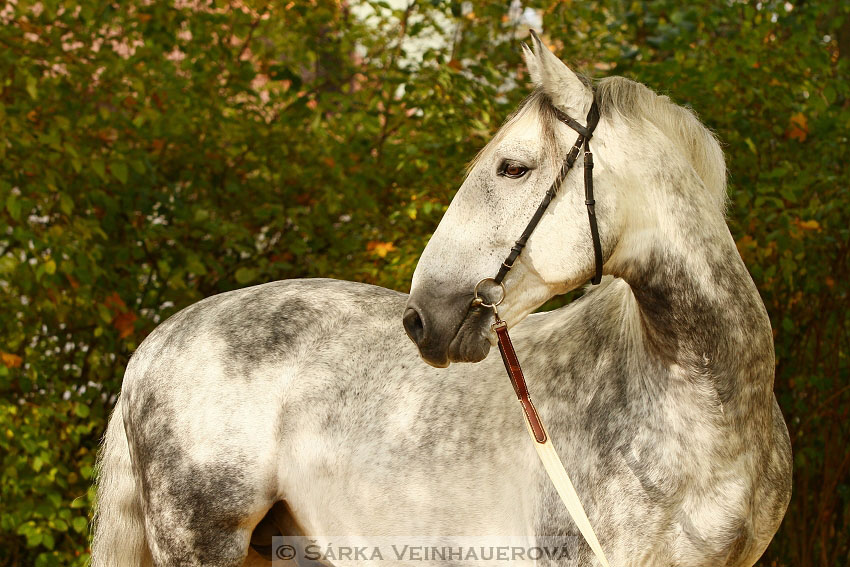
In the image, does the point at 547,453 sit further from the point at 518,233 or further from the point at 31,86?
the point at 31,86

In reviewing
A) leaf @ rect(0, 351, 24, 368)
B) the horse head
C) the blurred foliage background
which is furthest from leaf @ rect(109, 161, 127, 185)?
the horse head

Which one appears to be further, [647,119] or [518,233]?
[647,119]

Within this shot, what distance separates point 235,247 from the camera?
475cm

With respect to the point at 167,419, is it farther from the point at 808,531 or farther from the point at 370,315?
the point at 808,531

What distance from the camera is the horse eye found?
2.16 metres

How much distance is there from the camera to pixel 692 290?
84.1 inches

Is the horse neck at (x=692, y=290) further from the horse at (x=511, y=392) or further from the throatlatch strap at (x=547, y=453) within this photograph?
the throatlatch strap at (x=547, y=453)

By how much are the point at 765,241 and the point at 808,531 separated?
146cm

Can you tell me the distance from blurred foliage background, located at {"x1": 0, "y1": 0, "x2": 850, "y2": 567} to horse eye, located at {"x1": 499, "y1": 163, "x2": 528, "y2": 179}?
201 cm

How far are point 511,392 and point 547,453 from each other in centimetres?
29

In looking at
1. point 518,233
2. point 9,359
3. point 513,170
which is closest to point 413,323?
point 518,233

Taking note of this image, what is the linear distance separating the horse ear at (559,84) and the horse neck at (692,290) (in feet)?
0.89

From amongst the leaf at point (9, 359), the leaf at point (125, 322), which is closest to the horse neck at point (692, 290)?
the leaf at point (125, 322)

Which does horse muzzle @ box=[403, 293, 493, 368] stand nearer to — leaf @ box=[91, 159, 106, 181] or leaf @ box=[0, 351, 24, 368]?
leaf @ box=[91, 159, 106, 181]
